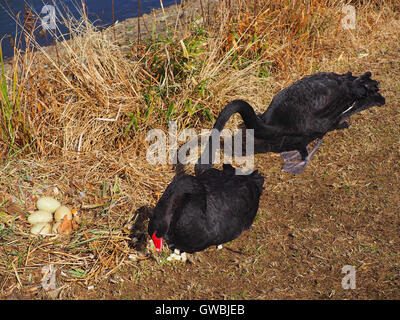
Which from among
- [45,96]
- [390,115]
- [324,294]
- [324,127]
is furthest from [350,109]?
[45,96]

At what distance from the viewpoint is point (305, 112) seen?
464cm

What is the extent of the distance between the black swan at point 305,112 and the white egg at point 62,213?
1.46 m

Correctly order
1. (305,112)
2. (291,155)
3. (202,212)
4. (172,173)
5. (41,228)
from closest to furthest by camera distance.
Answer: (202,212)
(41,228)
(305,112)
(172,173)
(291,155)

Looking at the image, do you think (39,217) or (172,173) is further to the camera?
(172,173)

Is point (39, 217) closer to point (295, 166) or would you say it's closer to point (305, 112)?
point (295, 166)

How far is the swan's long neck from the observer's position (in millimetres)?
4008

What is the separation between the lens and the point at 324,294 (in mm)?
3422

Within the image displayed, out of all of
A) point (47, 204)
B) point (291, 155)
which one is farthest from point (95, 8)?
point (47, 204)

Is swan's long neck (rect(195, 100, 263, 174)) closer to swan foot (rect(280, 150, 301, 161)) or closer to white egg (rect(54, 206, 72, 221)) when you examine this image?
swan foot (rect(280, 150, 301, 161))

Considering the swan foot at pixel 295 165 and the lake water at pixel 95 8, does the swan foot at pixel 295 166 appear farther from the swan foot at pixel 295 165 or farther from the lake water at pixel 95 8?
the lake water at pixel 95 8

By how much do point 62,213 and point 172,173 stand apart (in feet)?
4.42

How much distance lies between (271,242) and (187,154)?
1624 mm

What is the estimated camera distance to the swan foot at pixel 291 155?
16.3 ft

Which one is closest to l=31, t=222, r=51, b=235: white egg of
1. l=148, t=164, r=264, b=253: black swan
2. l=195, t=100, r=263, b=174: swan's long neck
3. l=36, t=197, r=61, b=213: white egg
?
l=36, t=197, r=61, b=213: white egg
